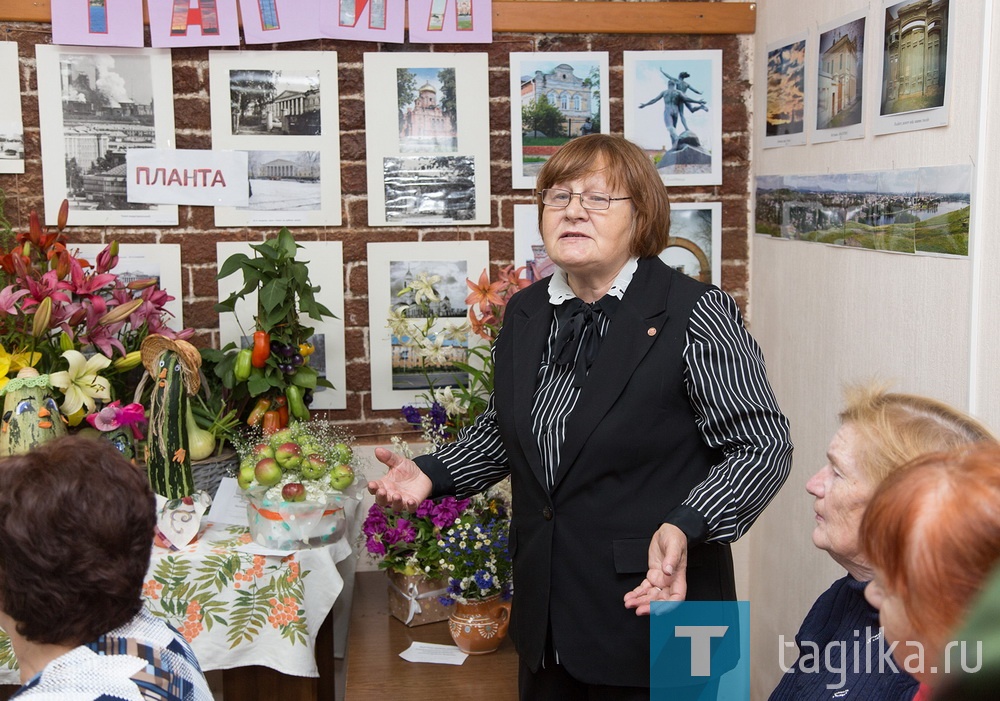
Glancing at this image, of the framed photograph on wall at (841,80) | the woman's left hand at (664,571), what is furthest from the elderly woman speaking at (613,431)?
the framed photograph on wall at (841,80)

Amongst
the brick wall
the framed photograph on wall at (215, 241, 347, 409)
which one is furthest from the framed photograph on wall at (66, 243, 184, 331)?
the framed photograph on wall at (215, 241, 347, 409)

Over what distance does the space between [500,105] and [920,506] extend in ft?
8.32

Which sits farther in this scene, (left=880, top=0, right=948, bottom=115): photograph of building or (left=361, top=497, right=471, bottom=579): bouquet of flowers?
(left=361, top=497, right=471, bottom=579): bouquet of flowers

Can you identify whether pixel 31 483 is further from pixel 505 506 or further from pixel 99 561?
pixel 505 506

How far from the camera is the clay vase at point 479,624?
2496 millimetres

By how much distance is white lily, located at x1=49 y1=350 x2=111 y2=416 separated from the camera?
2.41 metres

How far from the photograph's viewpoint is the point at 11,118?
2871 millimetres

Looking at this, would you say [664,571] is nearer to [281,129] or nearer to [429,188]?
[429,188]

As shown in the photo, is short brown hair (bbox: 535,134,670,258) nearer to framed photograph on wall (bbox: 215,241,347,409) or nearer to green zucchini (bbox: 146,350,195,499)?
green zucchini (bbox: 146,350,195,499)

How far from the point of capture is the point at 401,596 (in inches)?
105

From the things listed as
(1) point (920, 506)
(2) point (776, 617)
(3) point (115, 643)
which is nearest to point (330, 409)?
(2) point (776, 617)

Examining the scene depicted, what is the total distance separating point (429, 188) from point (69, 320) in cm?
111

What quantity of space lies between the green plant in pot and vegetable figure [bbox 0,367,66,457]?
1.53 feet

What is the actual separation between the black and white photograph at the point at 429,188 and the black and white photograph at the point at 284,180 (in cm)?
22
